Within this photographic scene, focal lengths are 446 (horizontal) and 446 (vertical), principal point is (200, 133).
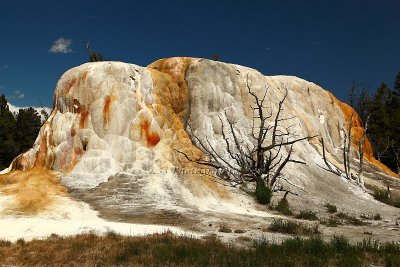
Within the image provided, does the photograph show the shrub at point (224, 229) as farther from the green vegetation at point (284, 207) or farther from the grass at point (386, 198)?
the grass at point (386, 198)

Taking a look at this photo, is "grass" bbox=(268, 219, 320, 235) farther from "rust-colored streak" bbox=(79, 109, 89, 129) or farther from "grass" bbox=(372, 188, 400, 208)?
"rust-colored streak" bbox=(79, 109, 89, 129)

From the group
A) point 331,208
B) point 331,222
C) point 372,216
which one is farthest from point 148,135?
point 372,216

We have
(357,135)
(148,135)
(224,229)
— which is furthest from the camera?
(357,135)

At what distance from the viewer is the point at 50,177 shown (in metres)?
22.8

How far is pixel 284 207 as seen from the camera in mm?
21047

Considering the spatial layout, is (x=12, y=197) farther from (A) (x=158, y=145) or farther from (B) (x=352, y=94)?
(B) (x=352, y=94)

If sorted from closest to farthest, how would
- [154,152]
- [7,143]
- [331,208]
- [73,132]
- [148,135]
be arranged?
[331,208] < [154,152] < [73,132] < [148,135] < [7,143]

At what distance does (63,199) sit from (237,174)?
31.7 ft

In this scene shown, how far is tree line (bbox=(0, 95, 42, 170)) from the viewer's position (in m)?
45.4

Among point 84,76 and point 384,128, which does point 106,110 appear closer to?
point 84,76

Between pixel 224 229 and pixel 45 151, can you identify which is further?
pixel 45 151

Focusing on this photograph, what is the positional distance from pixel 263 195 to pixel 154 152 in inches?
255

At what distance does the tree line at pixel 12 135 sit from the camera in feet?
149

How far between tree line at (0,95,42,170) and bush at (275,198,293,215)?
104 feet
